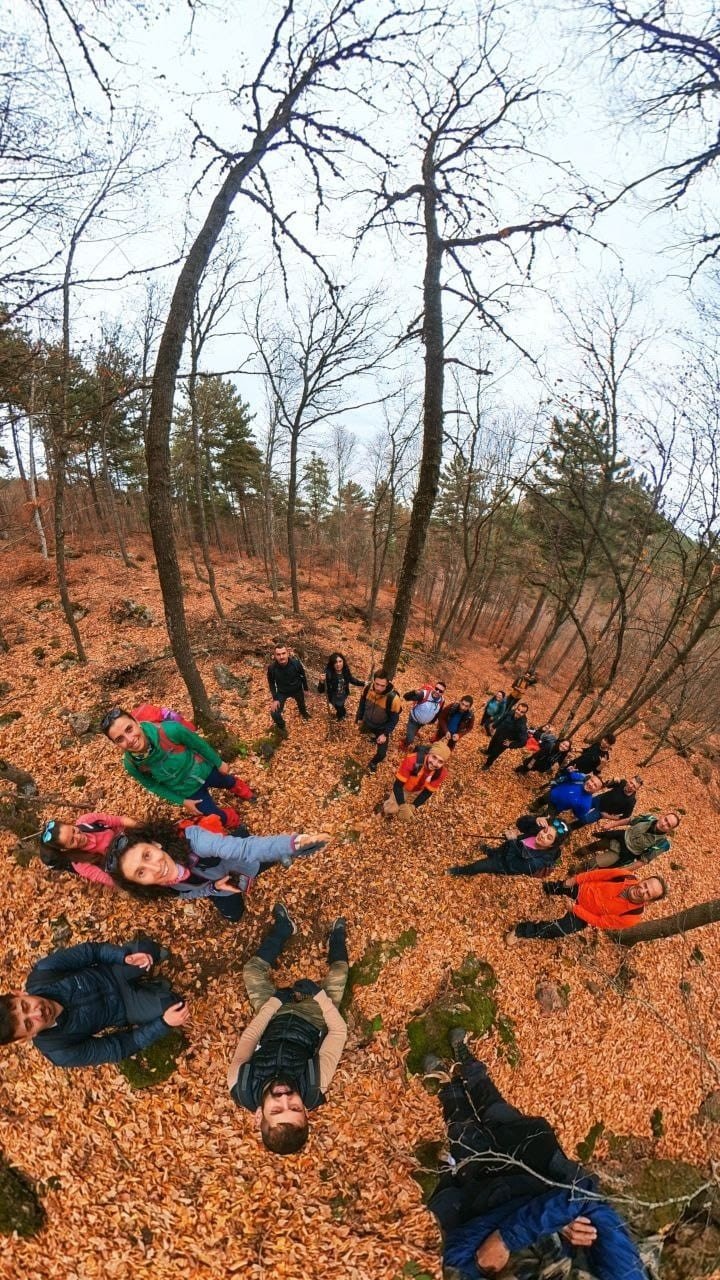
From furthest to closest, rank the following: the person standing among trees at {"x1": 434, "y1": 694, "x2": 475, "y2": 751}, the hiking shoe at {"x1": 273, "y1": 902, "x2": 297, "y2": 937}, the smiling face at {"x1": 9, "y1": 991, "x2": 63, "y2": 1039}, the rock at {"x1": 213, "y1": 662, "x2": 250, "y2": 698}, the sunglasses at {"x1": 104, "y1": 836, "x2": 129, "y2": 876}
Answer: the rock at {"x1": 213, "y1": 662, "x2": 250, "y2": 698}, the person standing among trees at {"x1": 434, "y1": 694, "x2": 475, "y2": 751}, the hiking shoe at {"x1": 273, "y1": 902, "x2": 297, "y2": 937}, the sunglasses at {"x1": 104, "y1": 836, "x2": 129, "y2": 876}, the smiling face at {"x1": 9, "y1": 991, "x2": 63, "y2": 1039}

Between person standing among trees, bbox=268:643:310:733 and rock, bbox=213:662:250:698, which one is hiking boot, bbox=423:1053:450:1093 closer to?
person standing among trees, bbox=268:643:310:733

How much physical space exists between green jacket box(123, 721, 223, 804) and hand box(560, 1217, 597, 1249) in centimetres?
474

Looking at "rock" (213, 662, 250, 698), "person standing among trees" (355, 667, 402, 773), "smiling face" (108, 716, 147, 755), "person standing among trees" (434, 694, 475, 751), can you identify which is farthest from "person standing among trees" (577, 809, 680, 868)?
"rock" (213, 662, 250, 698)

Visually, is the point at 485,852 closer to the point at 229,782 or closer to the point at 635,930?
the point at 635,930

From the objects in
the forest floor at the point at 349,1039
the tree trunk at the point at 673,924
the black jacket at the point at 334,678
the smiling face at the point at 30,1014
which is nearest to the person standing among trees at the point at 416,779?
the forest floor at the point at 349,1039

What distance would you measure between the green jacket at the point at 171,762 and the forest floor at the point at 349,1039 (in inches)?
63.6

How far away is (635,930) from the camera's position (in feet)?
18.1

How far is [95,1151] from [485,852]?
528 centimetres

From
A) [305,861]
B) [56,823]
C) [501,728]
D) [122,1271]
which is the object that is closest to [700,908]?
[501,728]

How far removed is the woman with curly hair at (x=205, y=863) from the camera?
3357 millimetres

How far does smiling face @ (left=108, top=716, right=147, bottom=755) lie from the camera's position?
3930 mm

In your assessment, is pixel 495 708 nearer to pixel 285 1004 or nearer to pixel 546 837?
pixel 546 837

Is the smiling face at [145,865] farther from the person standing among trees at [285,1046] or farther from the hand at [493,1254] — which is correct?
the hand at [493,1254]

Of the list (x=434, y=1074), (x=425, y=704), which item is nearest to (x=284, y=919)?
(x=434, y=1074)
